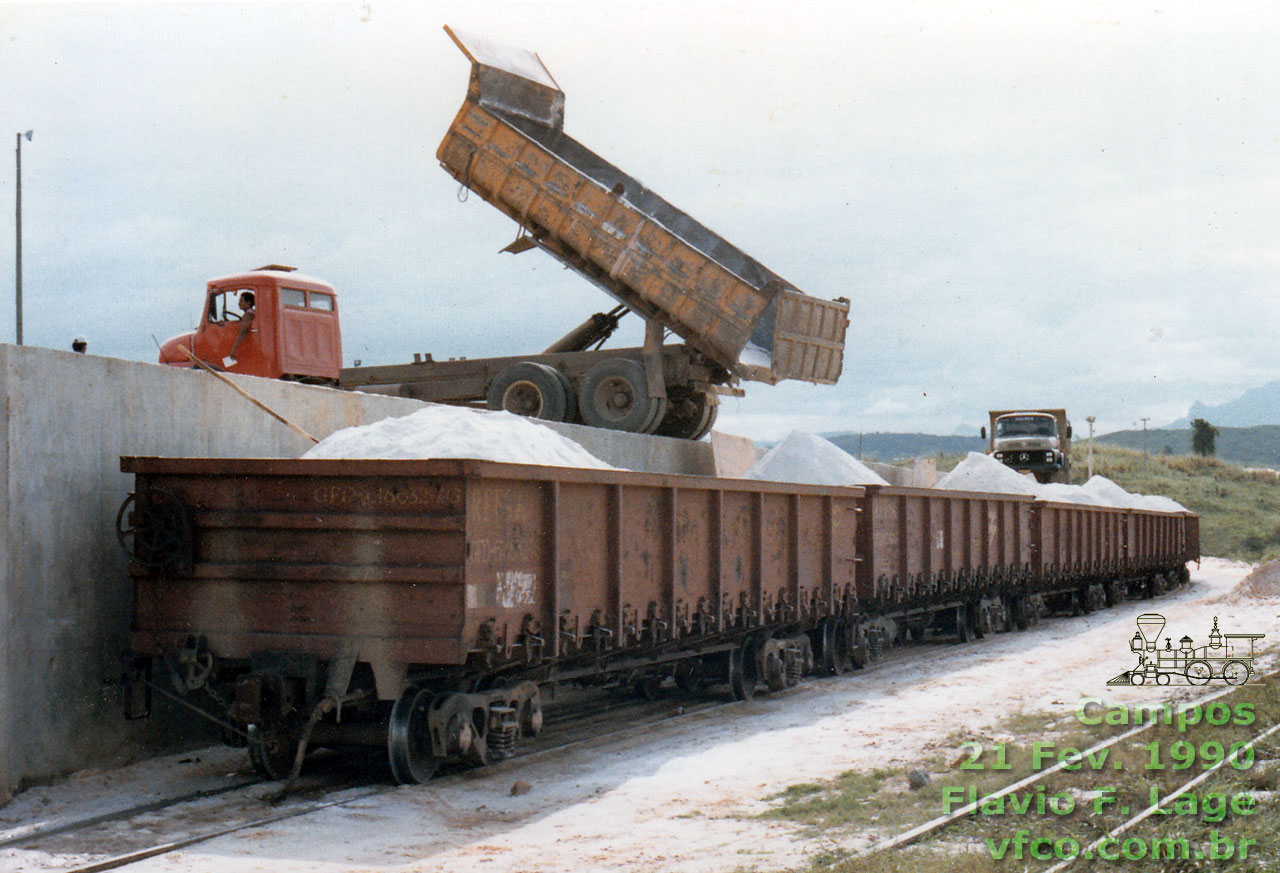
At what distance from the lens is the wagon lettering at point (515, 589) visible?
28.0 feet

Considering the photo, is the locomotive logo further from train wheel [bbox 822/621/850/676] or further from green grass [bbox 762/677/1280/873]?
green grass [bbox 762/677/1280/873]

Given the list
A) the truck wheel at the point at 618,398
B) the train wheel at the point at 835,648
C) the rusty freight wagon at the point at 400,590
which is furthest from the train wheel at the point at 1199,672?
the truck wheel at the point at 618,398

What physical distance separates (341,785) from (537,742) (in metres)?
2.24

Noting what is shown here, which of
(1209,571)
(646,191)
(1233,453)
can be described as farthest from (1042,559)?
(1233,453)

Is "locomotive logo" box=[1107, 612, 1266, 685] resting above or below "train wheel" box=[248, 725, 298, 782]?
below

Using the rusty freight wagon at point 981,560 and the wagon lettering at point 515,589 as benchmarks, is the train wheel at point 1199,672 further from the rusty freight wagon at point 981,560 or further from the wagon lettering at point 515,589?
the wagon lettering at point 515,589

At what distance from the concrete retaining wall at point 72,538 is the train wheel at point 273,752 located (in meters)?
1.37

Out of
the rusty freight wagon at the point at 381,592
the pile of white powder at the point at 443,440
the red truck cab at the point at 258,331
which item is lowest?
the rusty freight wagon at the point at 381,592

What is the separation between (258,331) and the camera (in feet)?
65.4

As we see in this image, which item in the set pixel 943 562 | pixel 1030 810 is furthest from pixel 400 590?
pixel 943 562

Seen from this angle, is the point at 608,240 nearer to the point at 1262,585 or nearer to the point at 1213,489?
the point at 1262,585

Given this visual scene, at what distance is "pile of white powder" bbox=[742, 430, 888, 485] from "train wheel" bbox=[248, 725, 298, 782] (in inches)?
395

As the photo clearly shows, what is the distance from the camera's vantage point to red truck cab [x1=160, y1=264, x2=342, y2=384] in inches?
779

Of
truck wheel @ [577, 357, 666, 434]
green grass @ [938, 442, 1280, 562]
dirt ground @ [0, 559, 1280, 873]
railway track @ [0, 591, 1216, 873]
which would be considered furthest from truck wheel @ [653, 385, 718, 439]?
green grass @ [938, 442, 1280, 562]
